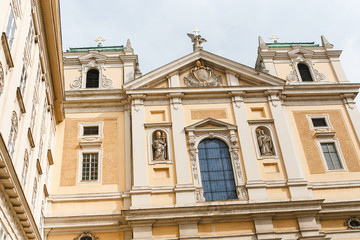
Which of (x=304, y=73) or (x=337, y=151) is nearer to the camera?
(x=337, y=151)

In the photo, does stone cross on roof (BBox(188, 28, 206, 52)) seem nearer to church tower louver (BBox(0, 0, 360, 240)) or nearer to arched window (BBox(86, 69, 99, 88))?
church tower louver (BBox(0, 0, 360, 240))

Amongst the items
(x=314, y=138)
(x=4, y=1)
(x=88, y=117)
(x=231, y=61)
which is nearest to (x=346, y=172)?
(x=314, y=138)

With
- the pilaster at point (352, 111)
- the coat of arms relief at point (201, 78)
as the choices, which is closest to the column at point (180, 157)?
the coat of arms relief at point (201, 78)

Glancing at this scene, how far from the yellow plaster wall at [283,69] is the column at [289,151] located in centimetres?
216

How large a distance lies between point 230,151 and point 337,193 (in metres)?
5.59

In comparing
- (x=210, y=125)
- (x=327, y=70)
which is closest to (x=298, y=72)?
(x=327, y=70)

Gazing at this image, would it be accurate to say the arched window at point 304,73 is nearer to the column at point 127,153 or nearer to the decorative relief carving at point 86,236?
the column at point 127,153

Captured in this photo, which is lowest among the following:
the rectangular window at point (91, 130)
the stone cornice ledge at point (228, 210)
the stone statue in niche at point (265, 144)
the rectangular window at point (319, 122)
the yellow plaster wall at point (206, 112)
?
the stone cornice ledge at point (228, 210)

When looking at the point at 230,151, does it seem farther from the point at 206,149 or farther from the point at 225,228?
the point at 225,228

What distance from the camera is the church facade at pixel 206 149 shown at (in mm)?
20125

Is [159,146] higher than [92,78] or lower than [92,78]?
lower

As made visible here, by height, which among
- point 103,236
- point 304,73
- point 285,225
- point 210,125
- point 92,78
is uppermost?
point 92,78

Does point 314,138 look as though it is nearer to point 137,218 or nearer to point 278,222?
point 278,222

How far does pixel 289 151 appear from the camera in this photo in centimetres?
2258
